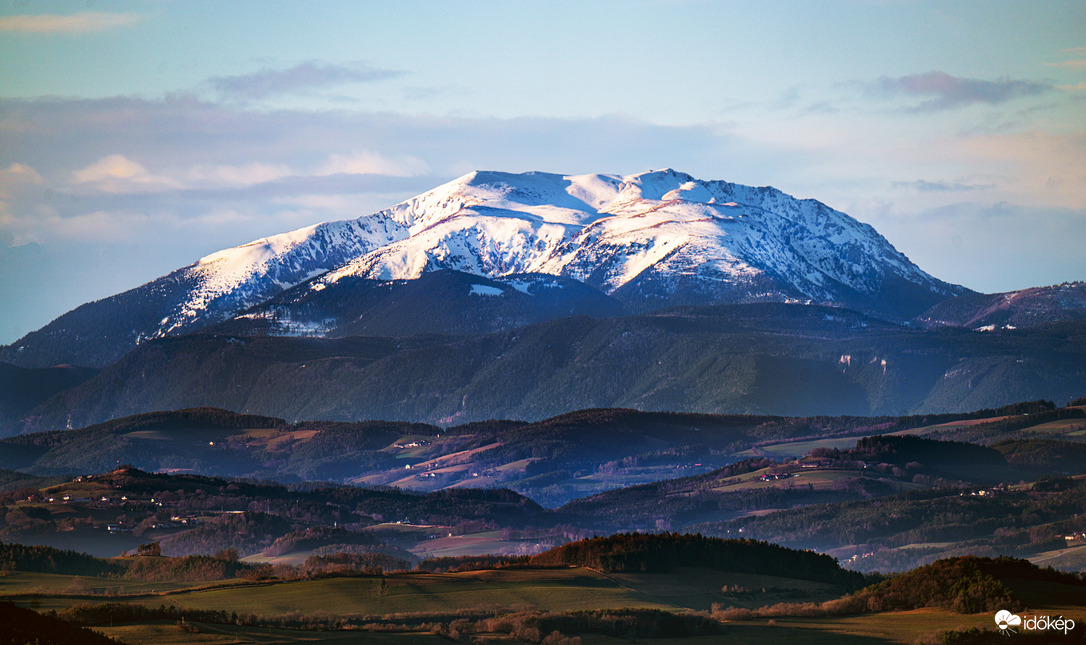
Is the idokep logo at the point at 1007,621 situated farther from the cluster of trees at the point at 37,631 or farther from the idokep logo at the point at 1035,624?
the cluster of trees at the point at 37,631

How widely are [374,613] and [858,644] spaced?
94.3ft

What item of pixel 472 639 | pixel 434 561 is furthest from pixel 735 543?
A: pixel 434 561

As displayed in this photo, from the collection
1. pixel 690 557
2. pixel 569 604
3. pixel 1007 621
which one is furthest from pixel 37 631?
pixel 690 557

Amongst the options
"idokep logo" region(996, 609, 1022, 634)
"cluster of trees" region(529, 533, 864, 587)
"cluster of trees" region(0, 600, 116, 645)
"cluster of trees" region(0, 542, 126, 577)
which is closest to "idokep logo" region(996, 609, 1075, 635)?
"idokep logo" region(996, 609, 1022, 634)

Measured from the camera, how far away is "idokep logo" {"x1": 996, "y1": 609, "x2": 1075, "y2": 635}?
69.4 m

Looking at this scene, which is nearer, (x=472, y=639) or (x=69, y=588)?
(x=472, y=639)

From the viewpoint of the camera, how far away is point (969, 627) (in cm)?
7194

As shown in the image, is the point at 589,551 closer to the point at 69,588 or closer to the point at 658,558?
the point at 658,558

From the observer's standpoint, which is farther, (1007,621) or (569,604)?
(569,604)

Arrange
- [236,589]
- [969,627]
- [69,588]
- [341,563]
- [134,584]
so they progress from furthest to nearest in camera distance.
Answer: [341,563] → [134,584] → [69,588] → [236,589] → [969,627]

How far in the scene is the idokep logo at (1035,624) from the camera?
6938 cm

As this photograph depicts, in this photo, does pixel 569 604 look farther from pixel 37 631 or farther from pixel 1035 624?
pixel 37 631

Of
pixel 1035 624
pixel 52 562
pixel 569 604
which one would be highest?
pixel 52 562

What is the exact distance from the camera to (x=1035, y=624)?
70.4 m
